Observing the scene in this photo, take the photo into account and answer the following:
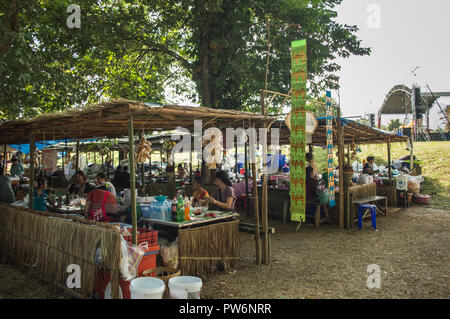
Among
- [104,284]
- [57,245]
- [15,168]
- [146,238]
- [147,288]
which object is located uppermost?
[15,168]

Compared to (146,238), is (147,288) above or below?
below

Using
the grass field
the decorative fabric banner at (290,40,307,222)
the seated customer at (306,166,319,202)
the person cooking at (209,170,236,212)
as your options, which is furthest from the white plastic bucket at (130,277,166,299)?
the grass field

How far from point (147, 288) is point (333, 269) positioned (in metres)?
3.31

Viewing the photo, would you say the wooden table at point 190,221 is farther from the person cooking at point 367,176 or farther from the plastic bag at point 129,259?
the person cooking at point 367,176

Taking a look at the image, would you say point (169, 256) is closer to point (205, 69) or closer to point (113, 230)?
point (113, 230)

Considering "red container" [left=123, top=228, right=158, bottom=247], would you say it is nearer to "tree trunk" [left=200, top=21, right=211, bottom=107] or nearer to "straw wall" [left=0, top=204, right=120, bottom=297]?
"straw wall" [left=0, top=204, right=120, bottom=297]

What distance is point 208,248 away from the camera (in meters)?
5.14

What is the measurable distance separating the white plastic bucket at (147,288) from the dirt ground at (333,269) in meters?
1.00

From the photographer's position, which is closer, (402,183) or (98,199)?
(98,199)

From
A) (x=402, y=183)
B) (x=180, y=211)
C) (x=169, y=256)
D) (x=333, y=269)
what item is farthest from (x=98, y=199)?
(x=402, y=183)
